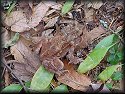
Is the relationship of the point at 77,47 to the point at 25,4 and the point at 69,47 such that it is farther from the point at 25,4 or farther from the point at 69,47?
the point at 25,4

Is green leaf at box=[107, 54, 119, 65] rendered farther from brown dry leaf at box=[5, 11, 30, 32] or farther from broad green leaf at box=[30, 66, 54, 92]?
brown dry leaf at box=[5, 11, 30, 32]

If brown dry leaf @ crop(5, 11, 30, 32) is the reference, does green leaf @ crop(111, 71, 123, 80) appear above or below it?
below

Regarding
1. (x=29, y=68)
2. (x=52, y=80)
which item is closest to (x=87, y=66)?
(x=52, y=80)

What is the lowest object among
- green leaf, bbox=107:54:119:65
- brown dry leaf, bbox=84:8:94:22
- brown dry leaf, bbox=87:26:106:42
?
green leaf, bbox=107:54:119:65

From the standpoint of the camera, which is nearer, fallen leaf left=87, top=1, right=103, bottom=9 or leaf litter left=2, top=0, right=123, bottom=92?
leaf litter left=2, top=0, right=123, bottom=92

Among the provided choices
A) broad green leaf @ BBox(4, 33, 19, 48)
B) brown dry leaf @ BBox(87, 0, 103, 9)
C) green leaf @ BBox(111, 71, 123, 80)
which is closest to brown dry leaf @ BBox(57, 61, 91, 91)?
green leaf @ BBox(111, 71, 123, 80)

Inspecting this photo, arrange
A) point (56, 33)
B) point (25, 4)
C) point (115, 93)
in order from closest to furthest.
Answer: point (115, 93), point (56, 33), point (25, 4)

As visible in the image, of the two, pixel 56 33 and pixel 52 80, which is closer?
pixel 52 80
